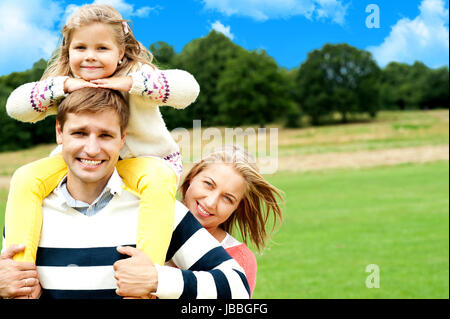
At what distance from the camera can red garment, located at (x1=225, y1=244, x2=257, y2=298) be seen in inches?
86.1

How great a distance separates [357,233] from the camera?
1151 cm

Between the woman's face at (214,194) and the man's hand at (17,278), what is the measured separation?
69cm

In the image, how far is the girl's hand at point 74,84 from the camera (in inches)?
69.6

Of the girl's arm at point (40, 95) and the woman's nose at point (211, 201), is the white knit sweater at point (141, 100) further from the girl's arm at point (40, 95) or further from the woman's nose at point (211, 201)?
the woman's nose at point (211, 201)

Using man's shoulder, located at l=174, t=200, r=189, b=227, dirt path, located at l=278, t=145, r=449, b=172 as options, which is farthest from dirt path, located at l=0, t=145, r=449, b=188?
man's shoulder, located at l=174, t=200, r=189, b=227

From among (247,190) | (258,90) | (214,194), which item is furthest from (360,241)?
(258,90)

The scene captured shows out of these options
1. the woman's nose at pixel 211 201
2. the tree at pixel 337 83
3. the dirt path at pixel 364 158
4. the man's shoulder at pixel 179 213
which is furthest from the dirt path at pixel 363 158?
the man's shoulder at pixel 179 213

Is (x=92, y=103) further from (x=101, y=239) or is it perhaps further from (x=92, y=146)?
(x=101, y=239)

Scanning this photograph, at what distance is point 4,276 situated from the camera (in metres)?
1.67

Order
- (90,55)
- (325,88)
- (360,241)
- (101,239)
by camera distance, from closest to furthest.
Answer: (101,239), (90,55), (360,241), (325,88)

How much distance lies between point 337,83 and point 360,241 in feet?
117

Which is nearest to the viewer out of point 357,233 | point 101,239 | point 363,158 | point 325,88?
point 101,239

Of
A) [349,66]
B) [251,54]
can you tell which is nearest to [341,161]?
[251,54]
